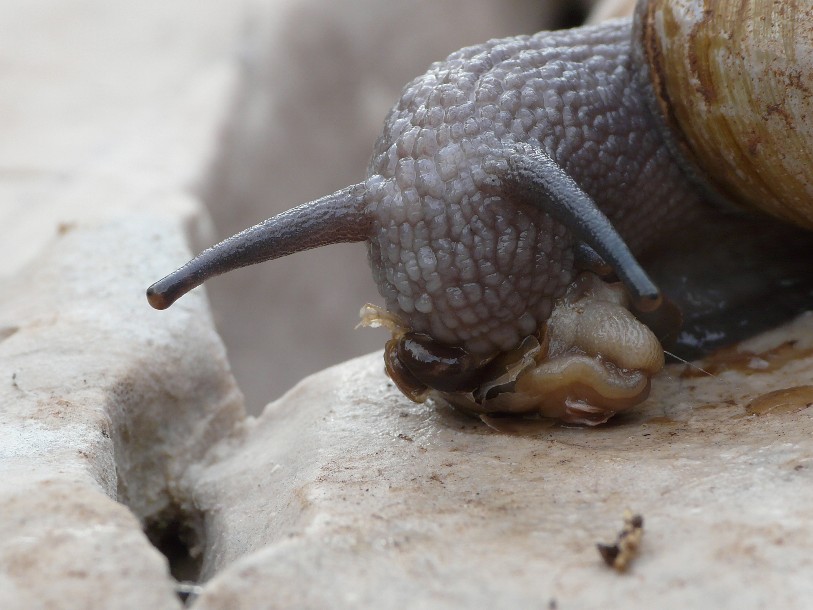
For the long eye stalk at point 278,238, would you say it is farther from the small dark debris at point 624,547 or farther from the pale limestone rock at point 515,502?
the small dark debris at point 624,547

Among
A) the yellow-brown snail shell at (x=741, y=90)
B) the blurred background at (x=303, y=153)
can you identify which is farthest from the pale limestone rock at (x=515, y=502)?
the blurred background at (x=303, y=153)

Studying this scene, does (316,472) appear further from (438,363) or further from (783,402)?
(783,402)

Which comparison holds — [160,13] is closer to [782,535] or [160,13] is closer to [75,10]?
[75,10]

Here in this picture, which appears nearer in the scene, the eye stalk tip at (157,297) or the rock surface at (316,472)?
the rock surface at (316,472)

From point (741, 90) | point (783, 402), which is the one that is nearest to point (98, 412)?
point (783, 402)

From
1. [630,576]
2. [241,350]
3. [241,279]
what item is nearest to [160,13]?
[241,279]
